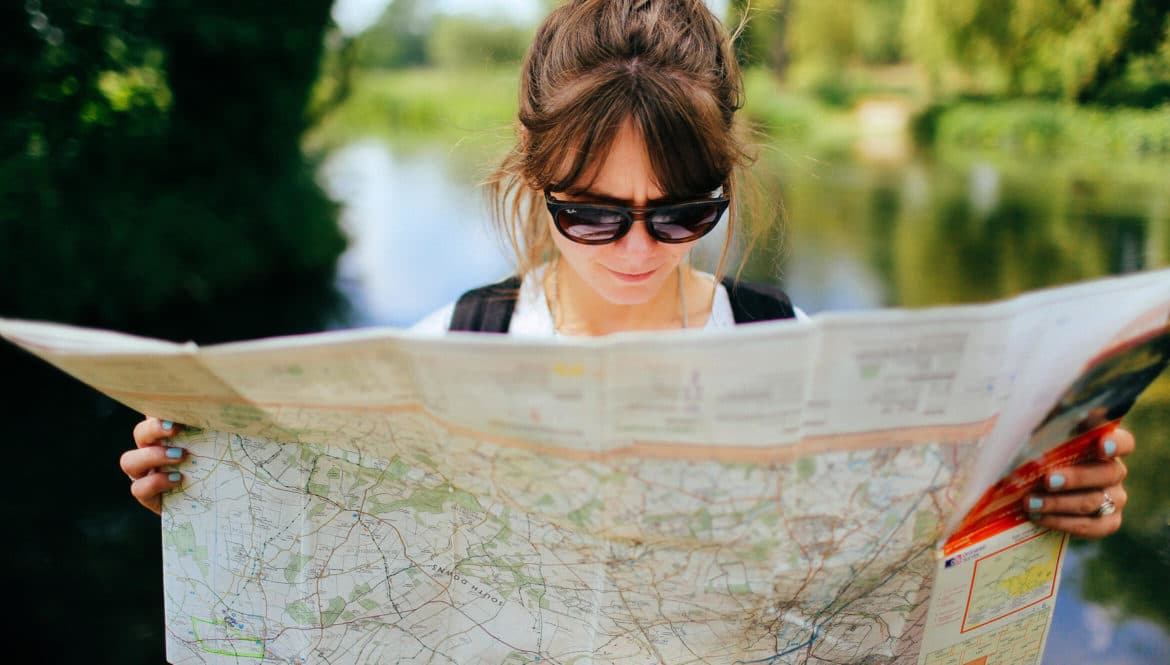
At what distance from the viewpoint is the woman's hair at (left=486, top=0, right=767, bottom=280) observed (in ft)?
3.46

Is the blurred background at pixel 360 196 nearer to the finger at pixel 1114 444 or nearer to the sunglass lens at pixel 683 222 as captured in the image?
the sunglass lens at pixel 683 222

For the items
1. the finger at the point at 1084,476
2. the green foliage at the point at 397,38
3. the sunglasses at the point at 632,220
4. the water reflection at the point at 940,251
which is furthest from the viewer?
the green foliage at the point at 397,38

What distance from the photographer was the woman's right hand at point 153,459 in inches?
34.6

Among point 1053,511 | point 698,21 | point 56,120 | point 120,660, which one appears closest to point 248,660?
point 1053,511

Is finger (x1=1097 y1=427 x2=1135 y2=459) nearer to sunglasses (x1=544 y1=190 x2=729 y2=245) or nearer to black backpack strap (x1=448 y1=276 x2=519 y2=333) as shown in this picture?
sunglasses (x1=544 y1=190 x2=729 y2=245)

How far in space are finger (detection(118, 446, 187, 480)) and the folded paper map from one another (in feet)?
0.05

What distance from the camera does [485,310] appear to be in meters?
1.29

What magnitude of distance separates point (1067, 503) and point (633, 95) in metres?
0.71

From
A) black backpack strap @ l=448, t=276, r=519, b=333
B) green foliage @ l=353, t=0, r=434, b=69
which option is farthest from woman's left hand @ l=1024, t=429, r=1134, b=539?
green foliage @ l=353, t=0, r=434, b=69

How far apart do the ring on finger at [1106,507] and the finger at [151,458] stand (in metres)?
1.02

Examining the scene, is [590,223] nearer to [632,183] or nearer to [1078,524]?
[632,183]

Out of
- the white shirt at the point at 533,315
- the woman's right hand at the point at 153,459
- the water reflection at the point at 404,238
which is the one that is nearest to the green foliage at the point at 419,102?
the water reflection at the point at 404,238

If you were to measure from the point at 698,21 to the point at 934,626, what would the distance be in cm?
88

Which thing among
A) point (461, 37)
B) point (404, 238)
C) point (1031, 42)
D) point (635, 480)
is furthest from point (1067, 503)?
Answer: point (461, 37)
